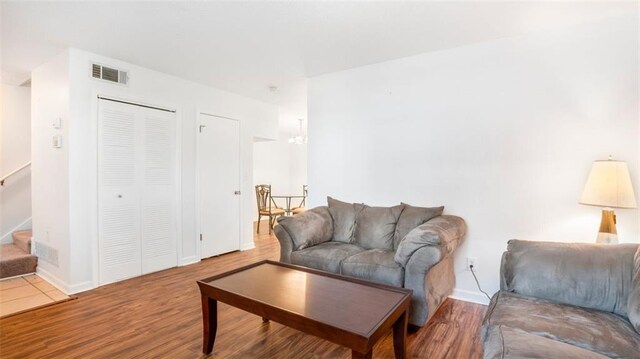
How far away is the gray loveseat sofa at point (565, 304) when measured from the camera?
1.23 m

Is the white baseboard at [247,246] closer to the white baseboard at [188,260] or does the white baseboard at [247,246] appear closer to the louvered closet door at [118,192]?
the white baseboard at [188,260]

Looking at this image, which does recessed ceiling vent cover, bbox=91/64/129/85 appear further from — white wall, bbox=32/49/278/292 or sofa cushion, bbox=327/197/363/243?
sofa cushion, bbox=327/197/363/243

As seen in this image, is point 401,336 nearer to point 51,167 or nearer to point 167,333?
point 167,333

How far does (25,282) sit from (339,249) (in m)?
3.36

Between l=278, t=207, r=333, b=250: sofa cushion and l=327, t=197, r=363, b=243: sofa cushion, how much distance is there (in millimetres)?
64

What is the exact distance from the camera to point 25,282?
3.14m

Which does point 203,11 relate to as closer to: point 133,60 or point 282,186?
point 133,60

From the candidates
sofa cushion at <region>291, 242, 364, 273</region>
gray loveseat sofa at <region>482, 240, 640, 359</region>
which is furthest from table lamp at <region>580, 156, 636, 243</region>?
sofa cushion at <region>291, 242, 364, 273</region>

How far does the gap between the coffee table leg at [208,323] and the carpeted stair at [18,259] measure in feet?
9.57

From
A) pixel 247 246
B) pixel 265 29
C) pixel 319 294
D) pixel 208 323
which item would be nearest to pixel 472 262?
pixel 319 294

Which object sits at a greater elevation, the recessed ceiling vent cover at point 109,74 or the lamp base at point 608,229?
the recessed ceiling vent cover at point 109,74

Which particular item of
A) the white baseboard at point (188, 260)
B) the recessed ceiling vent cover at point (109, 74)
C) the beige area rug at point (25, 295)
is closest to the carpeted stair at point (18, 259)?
the beige area rug at point (25, 295)

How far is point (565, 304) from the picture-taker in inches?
65.2

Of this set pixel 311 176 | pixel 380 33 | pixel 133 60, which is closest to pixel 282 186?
pixel 311 176
